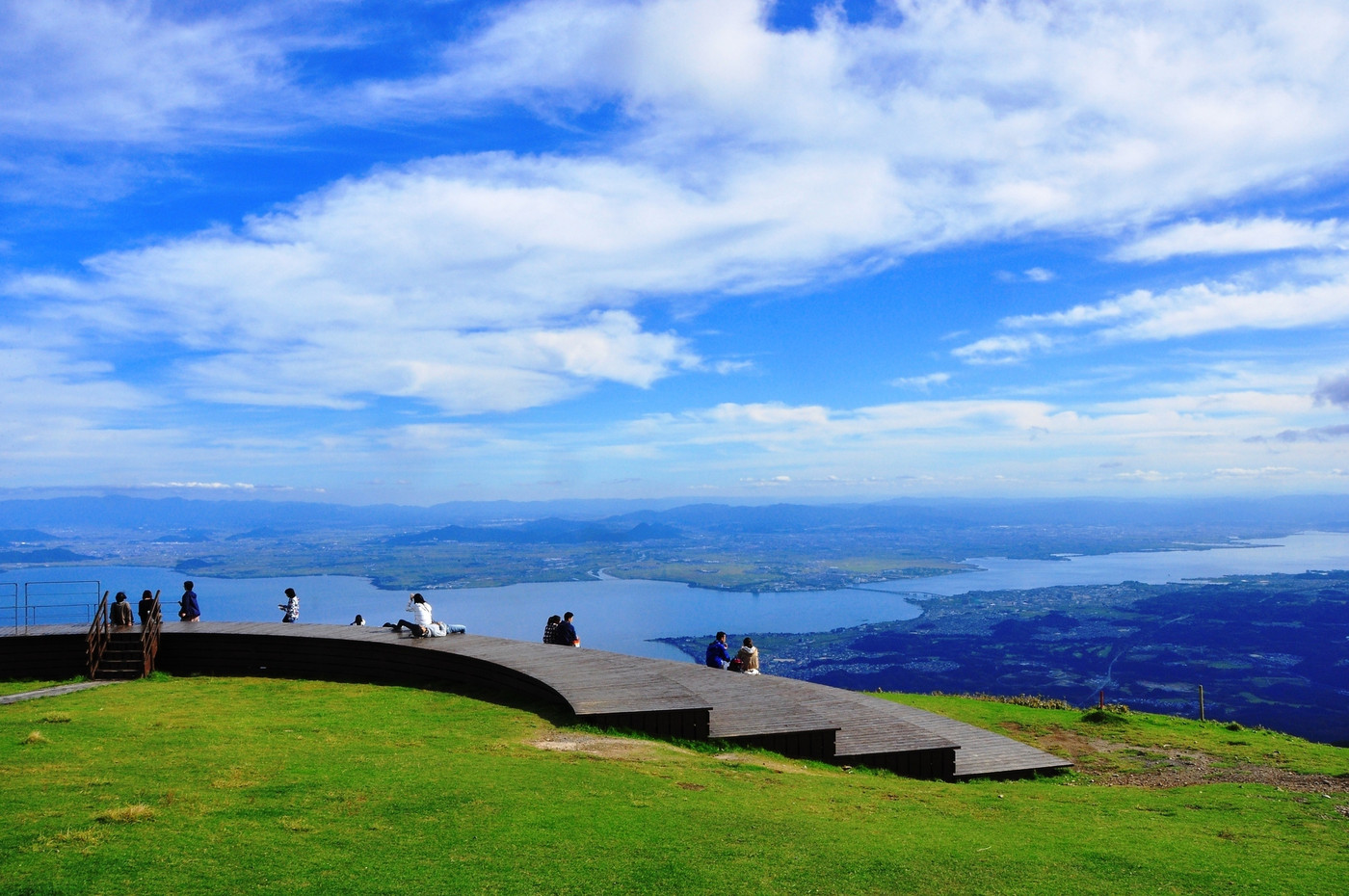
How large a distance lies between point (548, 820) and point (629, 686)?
7.01 metres

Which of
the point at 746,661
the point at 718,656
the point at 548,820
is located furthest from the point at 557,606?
the point at 548,820

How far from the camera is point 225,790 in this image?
8.60 metres

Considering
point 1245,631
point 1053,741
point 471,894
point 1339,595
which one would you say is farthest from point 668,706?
point 1339,595

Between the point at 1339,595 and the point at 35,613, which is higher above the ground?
the point at 35,613

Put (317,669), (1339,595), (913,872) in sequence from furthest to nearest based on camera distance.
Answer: (1339,595) < (317,669) < (913,872)

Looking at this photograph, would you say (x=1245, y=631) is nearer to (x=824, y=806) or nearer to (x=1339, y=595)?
(x=1339, y=595)

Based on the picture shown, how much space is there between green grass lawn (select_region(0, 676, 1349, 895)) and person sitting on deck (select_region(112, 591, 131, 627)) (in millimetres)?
6662

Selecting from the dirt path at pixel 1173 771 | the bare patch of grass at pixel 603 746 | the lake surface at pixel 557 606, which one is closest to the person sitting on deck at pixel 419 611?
the bare patch of grass at pixel 603 746

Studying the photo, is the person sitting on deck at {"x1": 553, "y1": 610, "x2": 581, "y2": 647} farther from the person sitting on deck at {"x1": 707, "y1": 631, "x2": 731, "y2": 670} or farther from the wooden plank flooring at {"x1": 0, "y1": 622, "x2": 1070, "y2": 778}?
the person sitting on deck at {"x1": 707, "y1": 631, "x2": 731, "y2": 670}

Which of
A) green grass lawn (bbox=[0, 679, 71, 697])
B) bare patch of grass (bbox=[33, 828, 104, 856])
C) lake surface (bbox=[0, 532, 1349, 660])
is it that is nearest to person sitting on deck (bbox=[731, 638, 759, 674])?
bare patch of grass (bbox=[33, 828, 104, 856])

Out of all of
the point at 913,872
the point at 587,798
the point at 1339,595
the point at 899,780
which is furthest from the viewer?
the point at 1339,595

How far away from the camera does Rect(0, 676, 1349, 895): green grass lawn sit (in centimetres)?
674

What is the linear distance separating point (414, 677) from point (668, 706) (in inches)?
313

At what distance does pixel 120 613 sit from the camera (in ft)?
66.0
